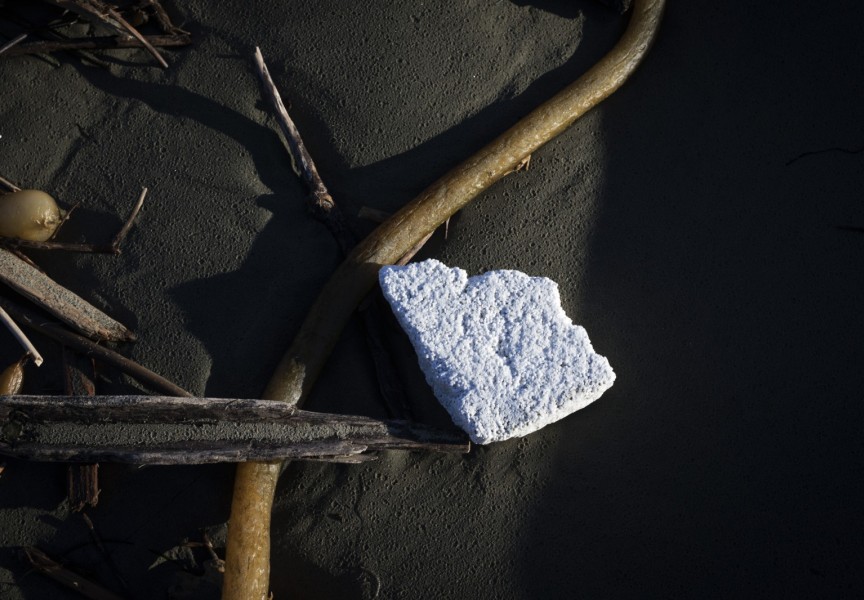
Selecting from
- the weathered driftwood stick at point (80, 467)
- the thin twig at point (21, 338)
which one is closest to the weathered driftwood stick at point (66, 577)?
the weathered driftwood stick at point (80, 467)

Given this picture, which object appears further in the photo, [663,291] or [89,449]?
[663,291]

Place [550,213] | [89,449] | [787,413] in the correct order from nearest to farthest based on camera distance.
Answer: [89,449] → [787,413] → [550,213]

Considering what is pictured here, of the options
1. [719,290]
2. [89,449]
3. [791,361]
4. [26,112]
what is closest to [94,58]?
[26,112]

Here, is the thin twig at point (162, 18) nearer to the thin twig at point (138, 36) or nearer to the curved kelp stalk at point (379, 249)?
the thin twig at point (138, 36)

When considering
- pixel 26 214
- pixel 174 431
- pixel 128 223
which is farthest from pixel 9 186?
pixel 174 431

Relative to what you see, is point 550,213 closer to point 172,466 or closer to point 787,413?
point 787,413

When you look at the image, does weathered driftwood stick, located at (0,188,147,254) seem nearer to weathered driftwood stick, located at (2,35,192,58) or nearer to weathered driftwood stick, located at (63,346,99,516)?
weathered driftwood stick, located at (63,346,99,516)

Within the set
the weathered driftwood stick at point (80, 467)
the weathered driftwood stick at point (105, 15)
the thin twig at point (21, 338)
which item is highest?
the weathered driftwood stick at point (105, 15)
